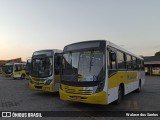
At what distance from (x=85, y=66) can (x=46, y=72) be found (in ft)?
16.7

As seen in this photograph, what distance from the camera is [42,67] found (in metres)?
14.5

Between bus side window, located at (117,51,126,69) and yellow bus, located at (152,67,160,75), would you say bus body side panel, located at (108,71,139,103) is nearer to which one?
bus side window, located at (117,51,126,69)

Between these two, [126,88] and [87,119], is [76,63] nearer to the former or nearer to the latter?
[87,119]

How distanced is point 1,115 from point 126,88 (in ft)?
21.8

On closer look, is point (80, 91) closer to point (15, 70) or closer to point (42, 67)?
point (42, 67)

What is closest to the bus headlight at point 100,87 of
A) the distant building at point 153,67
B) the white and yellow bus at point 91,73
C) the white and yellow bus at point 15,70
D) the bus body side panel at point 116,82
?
the white and yellow bus at point 91,73

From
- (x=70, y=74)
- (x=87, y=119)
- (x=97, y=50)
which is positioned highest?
(x=97, y=50)

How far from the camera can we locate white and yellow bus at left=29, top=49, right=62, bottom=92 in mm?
13859

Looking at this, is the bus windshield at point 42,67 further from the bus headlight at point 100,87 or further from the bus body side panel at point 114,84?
the bus headlight at point 100,87

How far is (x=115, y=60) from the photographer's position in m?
10.5

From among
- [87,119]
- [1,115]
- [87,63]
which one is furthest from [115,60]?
[1,115]

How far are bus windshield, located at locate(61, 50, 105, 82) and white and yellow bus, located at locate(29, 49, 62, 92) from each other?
143 inches

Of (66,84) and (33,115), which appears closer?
(33,115)

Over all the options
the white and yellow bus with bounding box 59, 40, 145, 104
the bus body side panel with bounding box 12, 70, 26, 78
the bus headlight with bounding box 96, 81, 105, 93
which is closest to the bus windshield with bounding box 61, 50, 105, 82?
the white and yellow bus with bounding box 59, 40, 145, 104
